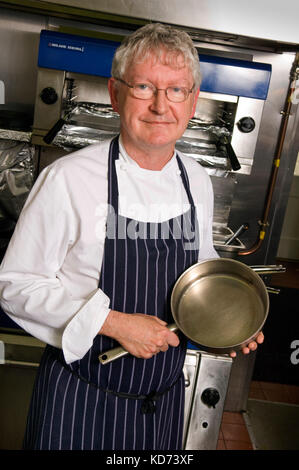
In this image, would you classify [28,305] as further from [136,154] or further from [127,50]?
[127,50]

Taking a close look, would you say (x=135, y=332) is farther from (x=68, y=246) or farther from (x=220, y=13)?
(x=220, y=13)

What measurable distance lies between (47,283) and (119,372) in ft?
1.01

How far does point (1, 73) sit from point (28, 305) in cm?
168

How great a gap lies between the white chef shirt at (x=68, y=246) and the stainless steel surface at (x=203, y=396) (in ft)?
2.98

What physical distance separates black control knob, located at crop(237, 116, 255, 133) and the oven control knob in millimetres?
1096

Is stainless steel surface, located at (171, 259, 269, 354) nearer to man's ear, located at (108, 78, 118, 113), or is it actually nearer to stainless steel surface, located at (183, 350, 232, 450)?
man's ear, located at (108, 78, 118, 113)

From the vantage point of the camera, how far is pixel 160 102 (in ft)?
3.78

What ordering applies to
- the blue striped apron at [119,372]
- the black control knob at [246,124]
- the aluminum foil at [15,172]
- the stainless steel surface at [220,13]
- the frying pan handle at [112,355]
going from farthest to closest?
the aluminum foil at [15,172], the black control knob at [246,124], the stainless steel surface at [220,13], the blue striped apron at [119,372], the frying pan handle at [112,355]

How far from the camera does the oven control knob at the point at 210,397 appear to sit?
197 cm

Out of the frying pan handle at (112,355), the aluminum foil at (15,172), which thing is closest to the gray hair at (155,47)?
the frying pan handle at (112,355)

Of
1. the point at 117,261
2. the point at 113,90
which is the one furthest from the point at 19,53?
the point at 117,261

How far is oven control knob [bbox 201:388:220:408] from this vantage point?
77.5 inches

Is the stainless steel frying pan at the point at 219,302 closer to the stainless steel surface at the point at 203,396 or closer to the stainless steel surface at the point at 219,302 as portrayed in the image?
the stainless steel surface at the point at 219,302

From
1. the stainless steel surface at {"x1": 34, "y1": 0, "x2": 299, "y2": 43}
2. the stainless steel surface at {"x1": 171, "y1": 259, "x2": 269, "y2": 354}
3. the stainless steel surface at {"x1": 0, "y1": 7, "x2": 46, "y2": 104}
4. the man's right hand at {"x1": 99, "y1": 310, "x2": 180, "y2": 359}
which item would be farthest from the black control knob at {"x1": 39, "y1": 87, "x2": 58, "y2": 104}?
the man's right hand at {"x1": 99, "y1": 310, "x2": 180, "y2": 359}
